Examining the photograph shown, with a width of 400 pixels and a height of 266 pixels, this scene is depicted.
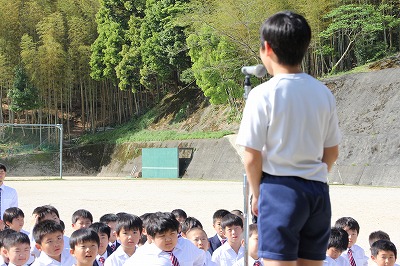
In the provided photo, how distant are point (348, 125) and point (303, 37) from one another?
2315cm

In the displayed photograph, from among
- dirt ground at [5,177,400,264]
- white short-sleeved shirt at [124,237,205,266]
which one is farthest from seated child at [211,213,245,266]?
dirt ground at [5,177,400,264]

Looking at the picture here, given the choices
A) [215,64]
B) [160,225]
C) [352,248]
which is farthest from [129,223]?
[215,64]

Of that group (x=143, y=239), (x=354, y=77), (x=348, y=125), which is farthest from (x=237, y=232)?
(x=354, y=77)

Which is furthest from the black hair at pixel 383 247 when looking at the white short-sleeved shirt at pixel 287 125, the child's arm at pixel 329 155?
the white short-sleeved shirt at pixel 287 125

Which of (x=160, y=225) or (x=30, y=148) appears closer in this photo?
(x=160, y=225)

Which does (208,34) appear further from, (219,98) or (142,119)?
(142,119)

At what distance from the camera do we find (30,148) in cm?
3547

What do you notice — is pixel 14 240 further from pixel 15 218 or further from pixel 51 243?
pixel 15 218

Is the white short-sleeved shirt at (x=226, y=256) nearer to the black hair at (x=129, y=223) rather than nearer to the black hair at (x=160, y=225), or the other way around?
the black hair at (x=129, y=223)

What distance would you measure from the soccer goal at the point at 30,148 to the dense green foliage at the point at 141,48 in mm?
2181

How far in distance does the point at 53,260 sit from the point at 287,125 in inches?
121

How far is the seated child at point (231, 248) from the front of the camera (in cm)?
538

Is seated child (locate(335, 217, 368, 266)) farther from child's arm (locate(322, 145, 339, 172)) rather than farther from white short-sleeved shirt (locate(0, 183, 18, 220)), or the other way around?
white short-sleeved shirt (locate(0, 183, 18, 220))

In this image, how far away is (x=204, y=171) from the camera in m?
29.4
